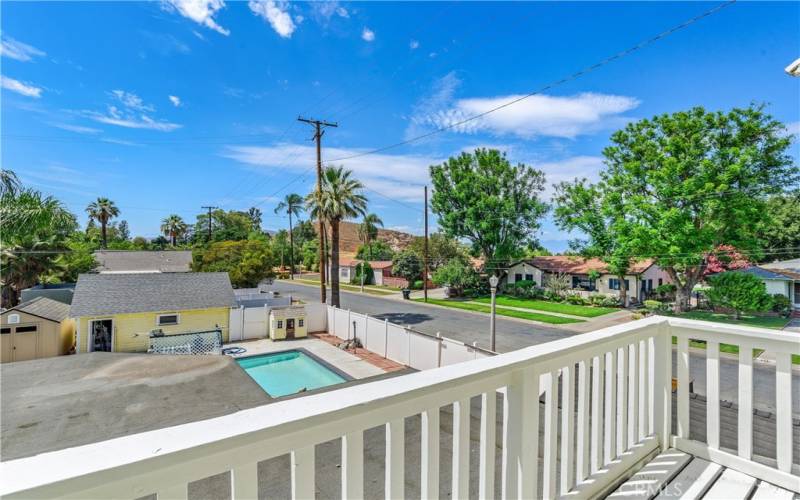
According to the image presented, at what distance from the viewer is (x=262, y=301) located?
19.2 metres

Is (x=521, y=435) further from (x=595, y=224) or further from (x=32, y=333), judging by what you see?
(x=595, y=224)

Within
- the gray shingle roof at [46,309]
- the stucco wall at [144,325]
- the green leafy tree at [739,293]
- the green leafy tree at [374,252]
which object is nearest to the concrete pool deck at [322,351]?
the stucco wall at [144,325]

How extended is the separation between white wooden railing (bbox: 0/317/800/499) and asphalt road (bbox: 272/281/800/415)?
191 inches

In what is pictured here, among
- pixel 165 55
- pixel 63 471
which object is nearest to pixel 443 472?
pixel 63 471

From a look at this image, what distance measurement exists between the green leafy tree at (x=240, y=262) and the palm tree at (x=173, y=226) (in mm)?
29803

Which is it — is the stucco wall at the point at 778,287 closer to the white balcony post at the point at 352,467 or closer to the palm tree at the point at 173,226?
the white balcony post at the point at 352,467

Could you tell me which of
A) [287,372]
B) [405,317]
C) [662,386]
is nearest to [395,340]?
[287,372]

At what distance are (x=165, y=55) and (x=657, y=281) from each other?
2911cm

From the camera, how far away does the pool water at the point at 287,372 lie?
35.4ft

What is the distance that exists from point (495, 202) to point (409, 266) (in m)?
9.57

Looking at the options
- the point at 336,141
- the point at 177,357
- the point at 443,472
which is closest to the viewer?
the point at 443,472

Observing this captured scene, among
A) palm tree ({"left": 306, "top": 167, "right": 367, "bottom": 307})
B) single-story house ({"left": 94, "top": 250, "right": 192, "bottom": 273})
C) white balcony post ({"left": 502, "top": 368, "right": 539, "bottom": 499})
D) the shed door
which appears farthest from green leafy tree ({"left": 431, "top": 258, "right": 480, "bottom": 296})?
white balcony post ({"left": 502, "top": 368, "right": 539, "bottom": 499})

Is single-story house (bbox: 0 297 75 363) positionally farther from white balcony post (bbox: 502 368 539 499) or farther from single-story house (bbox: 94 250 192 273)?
white balcony post (bbox: 502 368 539 499)

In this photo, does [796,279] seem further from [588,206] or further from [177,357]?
[177,357]
